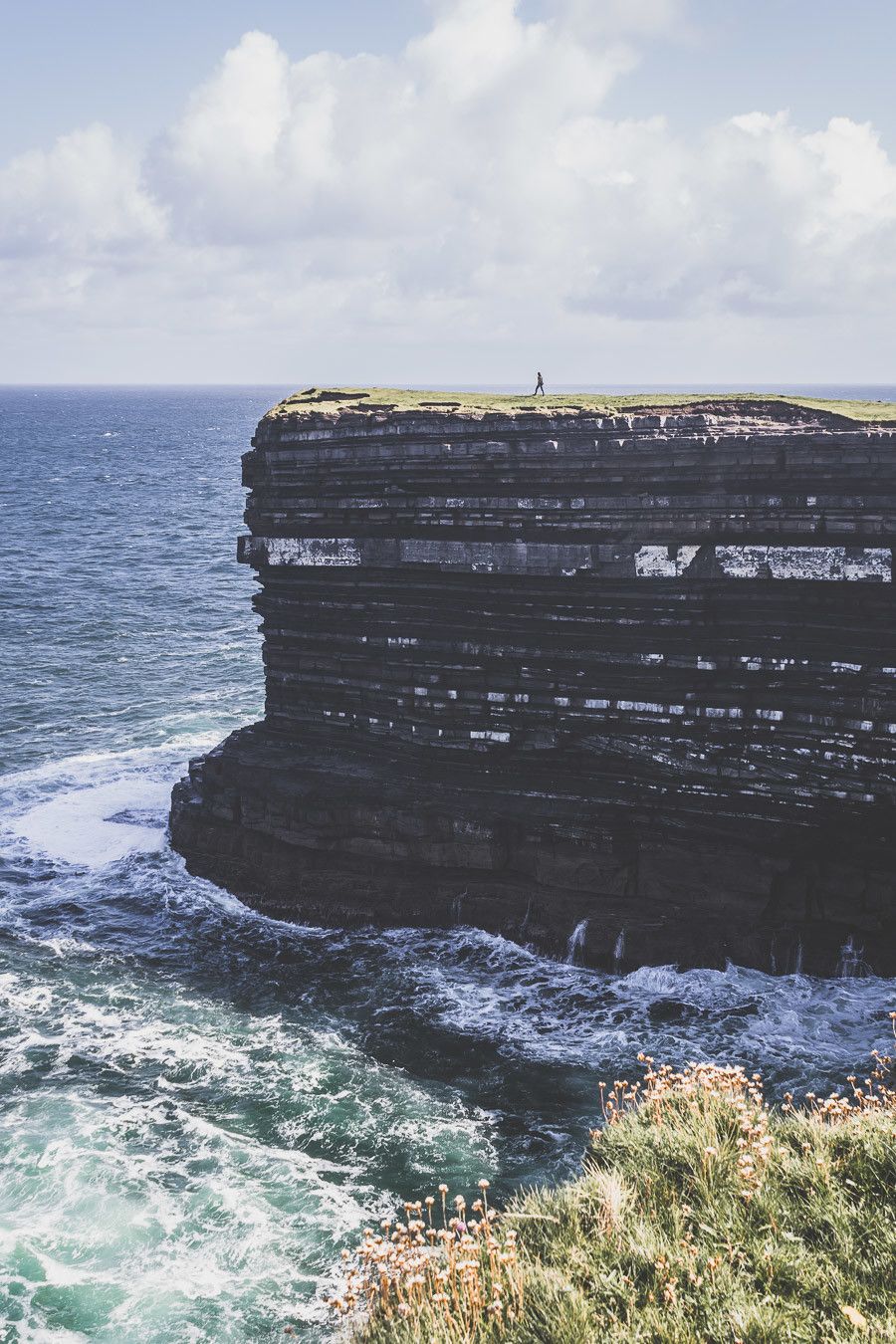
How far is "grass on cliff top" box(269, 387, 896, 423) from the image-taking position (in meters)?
29.8

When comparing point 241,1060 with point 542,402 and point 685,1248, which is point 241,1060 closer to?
point 685,1248

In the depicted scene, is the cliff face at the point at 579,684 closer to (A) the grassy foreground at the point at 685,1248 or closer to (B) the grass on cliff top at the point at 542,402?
(B) the grass on cliff top at the point at 542,402

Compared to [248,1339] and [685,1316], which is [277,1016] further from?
[685,1316]

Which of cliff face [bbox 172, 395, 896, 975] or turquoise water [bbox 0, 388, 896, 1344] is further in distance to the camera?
cliff face [bbox 172, 395, 896, 975]

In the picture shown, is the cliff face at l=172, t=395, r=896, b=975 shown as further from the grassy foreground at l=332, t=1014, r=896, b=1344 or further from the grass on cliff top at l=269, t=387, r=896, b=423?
the grassy foreground at l=332, t=1014, r=896, b=1344

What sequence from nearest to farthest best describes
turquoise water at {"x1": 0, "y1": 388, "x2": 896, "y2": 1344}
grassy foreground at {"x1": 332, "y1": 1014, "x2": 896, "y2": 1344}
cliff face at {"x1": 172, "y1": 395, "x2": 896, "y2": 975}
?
grassy foreground at {"x1": 332, "y1": 1014, "x2": 896, "y2": 1344} → turquoise water at {"x1": 0, "y1": 388, "x2": 896, "y2": 1344} → cliff face at {"x1": 172, "y1": 395, "x2": 896, "y2": 975}

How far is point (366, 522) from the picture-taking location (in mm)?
29969

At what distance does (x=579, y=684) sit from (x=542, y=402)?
9541mm

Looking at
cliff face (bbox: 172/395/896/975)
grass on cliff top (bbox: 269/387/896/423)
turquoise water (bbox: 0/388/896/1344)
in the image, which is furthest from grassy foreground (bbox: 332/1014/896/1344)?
grass on cliff top (bbox: 269/387/896/423)

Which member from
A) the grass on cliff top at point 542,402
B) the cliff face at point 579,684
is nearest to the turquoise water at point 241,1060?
the cliff face at point 579,684

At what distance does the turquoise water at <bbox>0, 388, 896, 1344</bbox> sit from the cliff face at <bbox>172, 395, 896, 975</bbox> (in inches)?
59.7

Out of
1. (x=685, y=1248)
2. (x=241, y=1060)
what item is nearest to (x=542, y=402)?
(x=241, y=1060)

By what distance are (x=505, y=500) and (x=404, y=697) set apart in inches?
244

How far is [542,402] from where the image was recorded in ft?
107
